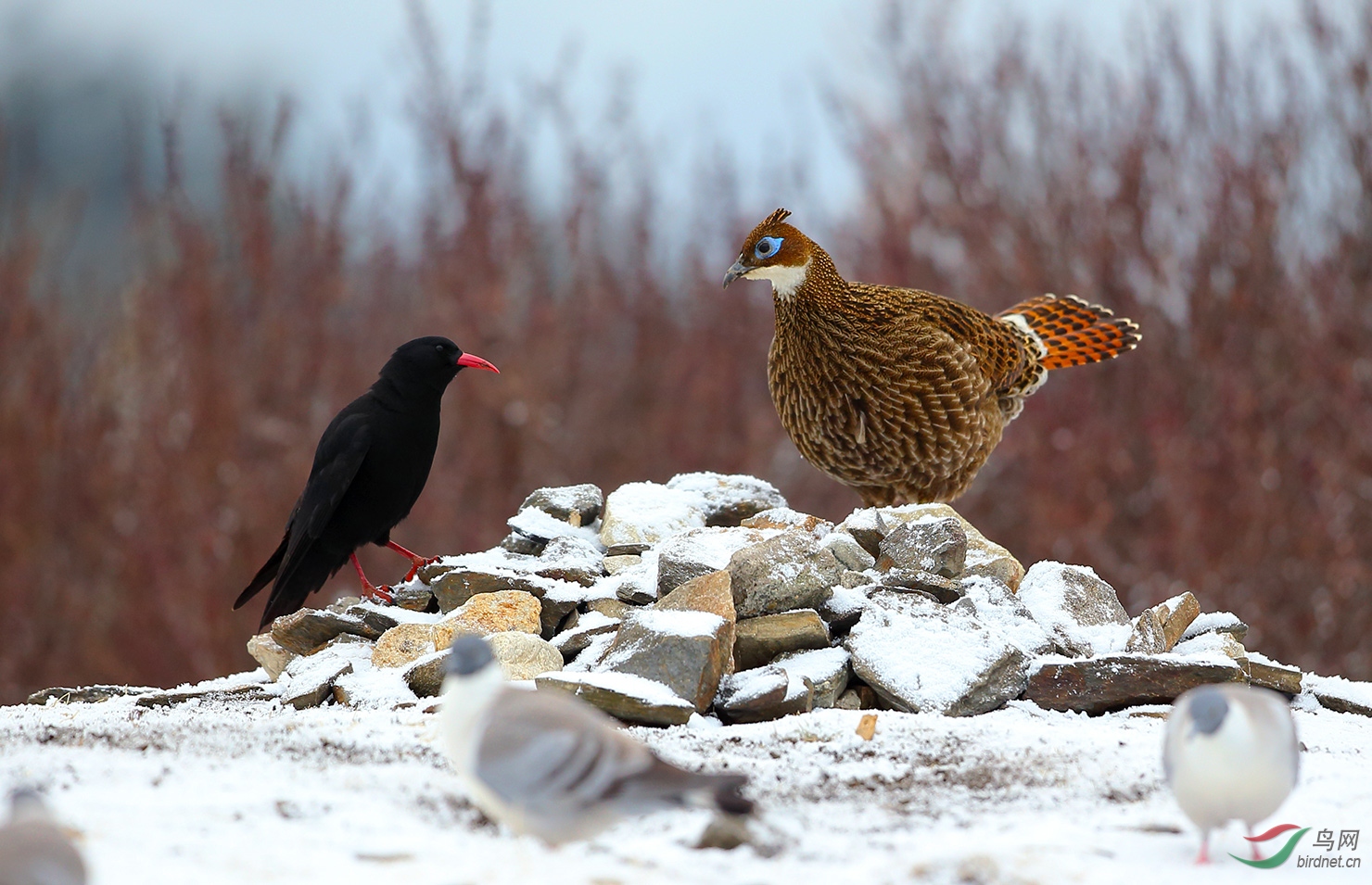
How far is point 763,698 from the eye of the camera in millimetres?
4305

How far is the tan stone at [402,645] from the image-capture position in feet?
16.4

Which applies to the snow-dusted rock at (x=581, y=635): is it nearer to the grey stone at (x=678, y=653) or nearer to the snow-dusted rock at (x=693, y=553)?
the snow-dusted rock at (x=693, y=553)

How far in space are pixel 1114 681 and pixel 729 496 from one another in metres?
2.17

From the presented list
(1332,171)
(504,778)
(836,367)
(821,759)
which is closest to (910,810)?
(821,759)

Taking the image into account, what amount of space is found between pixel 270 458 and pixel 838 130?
6627 millimetres

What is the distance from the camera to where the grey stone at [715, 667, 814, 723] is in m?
4.31

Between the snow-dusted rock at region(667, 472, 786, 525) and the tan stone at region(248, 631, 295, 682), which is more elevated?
the snow-dusted rock at region(667, 472, 786, 525)

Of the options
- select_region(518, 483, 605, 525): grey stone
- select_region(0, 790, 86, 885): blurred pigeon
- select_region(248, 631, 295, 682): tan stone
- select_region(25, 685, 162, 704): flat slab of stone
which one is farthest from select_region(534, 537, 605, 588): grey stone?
select_region(0, 790, 86, 885): blurred pigeon

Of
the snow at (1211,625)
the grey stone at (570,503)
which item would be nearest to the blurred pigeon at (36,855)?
the grey stone at (570,503)

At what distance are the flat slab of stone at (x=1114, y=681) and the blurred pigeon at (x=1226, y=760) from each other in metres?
1.68

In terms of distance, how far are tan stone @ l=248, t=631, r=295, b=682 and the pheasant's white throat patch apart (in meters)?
2.55

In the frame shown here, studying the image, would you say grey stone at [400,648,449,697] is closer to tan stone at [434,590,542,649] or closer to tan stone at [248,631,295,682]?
tan stone at [434,590,542,649]

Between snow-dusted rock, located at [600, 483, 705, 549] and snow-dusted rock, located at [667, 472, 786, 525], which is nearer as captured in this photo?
snow-dusted rock, located at [600, 483, 705, 549]

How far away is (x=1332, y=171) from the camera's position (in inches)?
448
